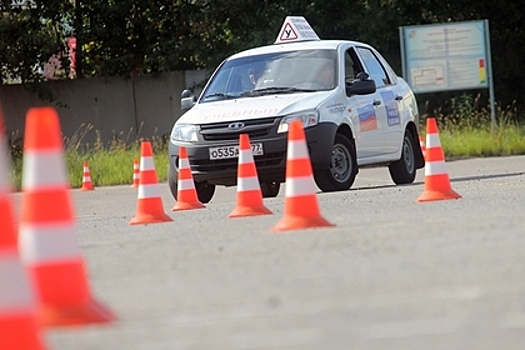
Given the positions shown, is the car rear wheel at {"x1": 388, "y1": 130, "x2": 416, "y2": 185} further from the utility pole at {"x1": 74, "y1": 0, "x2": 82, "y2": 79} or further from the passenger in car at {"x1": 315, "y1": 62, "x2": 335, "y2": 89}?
the utility pole at {"x1": 74, "y1": 0, "x2": 82, "y2": 79}

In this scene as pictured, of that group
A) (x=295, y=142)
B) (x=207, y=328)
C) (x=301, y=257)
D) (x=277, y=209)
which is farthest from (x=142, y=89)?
(x=207, y=328)

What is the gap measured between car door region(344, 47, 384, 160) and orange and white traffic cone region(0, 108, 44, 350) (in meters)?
11.0

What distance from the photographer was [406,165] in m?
17.6

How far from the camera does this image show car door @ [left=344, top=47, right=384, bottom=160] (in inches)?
631

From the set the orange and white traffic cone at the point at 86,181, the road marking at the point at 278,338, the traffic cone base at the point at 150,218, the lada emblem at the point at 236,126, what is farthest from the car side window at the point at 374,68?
the road marking at the point at 278,338

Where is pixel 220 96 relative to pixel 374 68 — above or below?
below

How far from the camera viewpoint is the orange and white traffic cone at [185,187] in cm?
1396

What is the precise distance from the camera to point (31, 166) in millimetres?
6105

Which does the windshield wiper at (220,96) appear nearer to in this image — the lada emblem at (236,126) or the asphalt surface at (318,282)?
the lada emblem at (236,126)

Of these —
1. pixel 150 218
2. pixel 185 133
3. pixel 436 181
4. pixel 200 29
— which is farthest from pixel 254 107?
pixel 200 29

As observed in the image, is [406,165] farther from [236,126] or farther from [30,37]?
[30,37]

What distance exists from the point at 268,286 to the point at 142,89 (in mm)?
29176

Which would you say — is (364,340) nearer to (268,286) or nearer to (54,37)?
(268,286)

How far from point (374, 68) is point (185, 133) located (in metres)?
3.05
